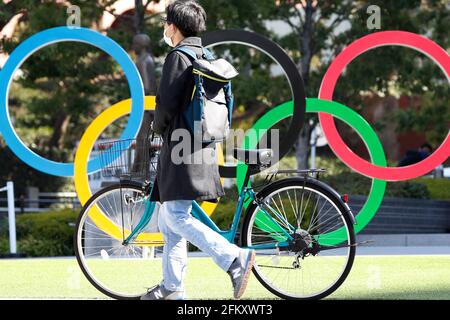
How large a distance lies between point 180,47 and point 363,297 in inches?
97.4

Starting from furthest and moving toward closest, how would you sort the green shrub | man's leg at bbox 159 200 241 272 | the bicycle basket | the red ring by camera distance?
the green shrub
the red ring
the bicycle basket
man's leg at bbox 159 200 241 272

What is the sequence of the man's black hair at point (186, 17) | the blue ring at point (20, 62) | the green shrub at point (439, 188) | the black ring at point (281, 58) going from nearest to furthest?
1. the man's black hair at point (186, 17)
2. the black ring at point (281, 58)
3. the blue ring at point (20, 62)
4. the green shrub at point (439, 188)

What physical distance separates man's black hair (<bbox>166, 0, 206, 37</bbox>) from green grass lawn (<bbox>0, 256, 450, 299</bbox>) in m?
2.08

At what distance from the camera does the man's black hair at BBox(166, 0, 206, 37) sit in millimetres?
6953

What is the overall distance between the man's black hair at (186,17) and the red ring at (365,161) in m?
5.46

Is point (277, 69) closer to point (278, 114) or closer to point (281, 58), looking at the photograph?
point (278, 114)

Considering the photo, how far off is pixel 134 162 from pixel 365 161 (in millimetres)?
4766

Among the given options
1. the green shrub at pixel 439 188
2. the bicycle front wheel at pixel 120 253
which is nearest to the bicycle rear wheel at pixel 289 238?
the bicycle front wheel at pixel 120 253

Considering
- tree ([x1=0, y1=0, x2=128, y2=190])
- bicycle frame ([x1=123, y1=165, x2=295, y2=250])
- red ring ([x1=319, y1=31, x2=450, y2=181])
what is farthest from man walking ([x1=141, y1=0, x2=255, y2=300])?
tree ([x1=0, y1=0, x2=128, y2=190])

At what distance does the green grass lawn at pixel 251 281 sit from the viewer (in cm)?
808

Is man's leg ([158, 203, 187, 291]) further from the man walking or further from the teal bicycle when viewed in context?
the teal bicycle

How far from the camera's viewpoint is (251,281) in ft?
28.9

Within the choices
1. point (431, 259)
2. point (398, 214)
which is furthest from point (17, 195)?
point (431, 259)

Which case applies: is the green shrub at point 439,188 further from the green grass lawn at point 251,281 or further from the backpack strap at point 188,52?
the backpack strap at point 188,52
